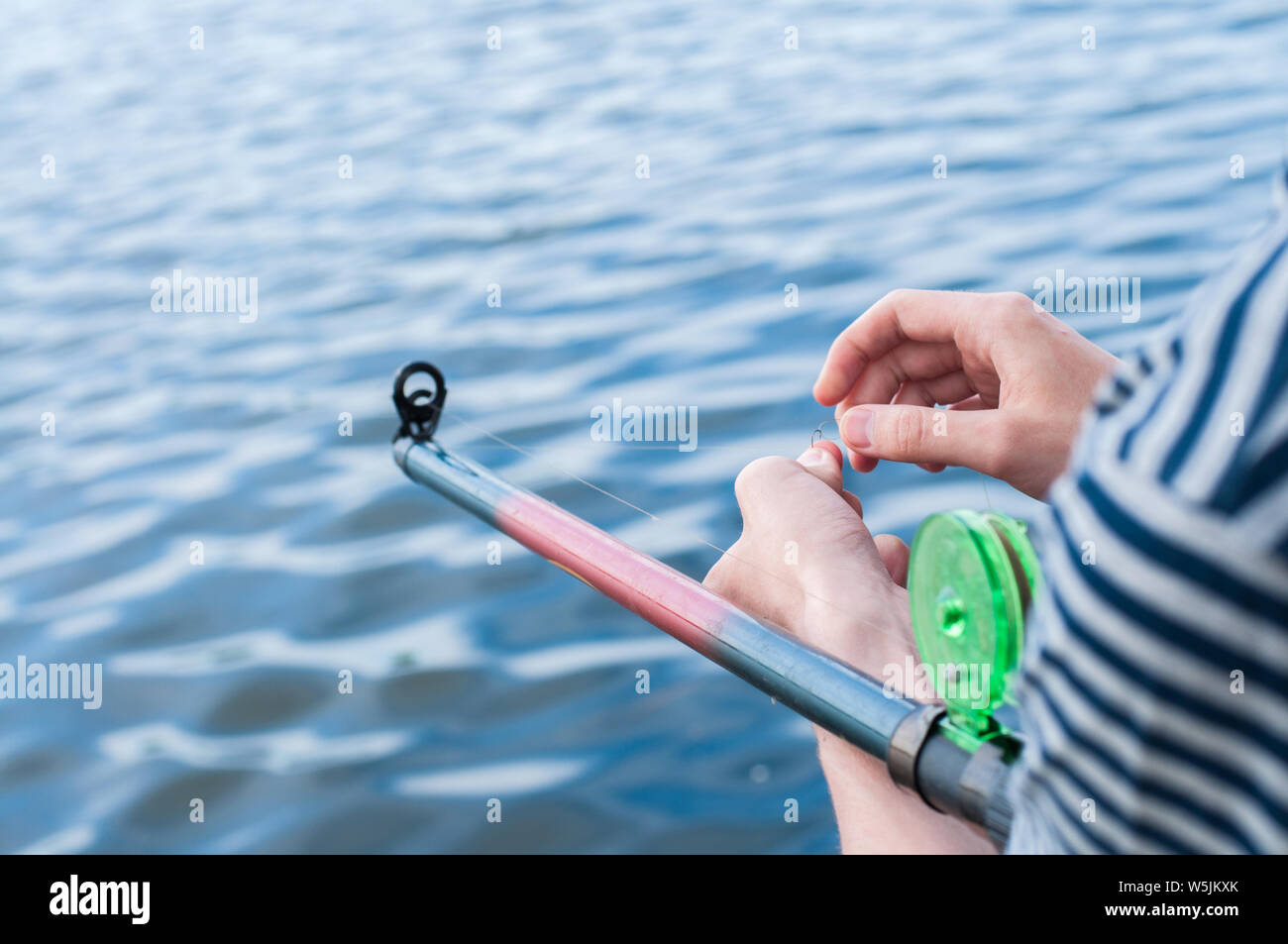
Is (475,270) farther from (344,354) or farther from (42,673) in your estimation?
(42,673)

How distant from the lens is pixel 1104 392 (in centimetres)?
54

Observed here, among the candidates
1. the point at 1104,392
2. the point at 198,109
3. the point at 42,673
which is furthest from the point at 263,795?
the point at 198,109

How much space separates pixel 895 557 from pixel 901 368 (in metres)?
0.28

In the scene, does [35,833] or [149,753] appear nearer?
[35,833]

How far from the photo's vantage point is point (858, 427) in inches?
70.0

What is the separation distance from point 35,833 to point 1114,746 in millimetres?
2338

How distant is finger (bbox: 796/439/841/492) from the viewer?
6.50ft
